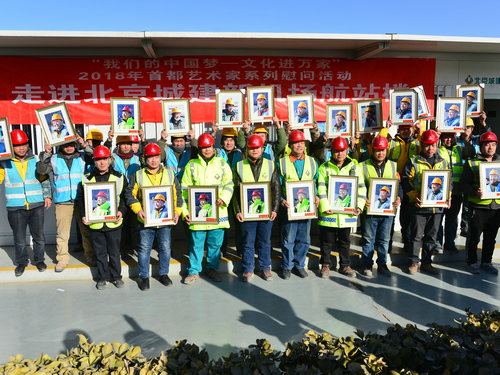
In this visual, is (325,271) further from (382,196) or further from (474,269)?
(474,269)

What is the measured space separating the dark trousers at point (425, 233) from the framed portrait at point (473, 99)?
72.6 inches

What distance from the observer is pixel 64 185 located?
5.13m

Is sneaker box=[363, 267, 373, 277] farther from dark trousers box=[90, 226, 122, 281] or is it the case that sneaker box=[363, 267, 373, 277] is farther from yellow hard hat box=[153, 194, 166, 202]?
dark trousers box=[90, 226, 122, 281]

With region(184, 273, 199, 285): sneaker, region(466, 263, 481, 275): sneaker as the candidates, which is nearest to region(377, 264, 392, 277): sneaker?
region(466, 263, 481, 275): sneaker

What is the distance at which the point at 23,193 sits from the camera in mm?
5074

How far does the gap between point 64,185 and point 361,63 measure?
4881mm

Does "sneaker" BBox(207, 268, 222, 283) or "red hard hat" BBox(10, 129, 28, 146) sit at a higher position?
"red hard hat" BBox(10, 129, 28, 146)

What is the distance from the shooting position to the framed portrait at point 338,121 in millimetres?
5395

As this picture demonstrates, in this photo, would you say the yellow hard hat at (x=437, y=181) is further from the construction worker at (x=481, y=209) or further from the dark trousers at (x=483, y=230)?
the dark trousers at (x=483, y=230)

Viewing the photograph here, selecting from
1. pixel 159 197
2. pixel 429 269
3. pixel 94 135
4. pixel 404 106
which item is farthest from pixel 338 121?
pixel 94 135

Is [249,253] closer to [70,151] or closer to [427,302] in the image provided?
[427,302]

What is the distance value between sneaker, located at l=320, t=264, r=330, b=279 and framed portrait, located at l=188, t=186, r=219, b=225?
159cm

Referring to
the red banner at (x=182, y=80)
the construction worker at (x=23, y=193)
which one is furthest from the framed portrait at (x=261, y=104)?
the construction worker at (x=23, y=193)

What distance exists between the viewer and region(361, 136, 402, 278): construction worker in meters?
5.06
